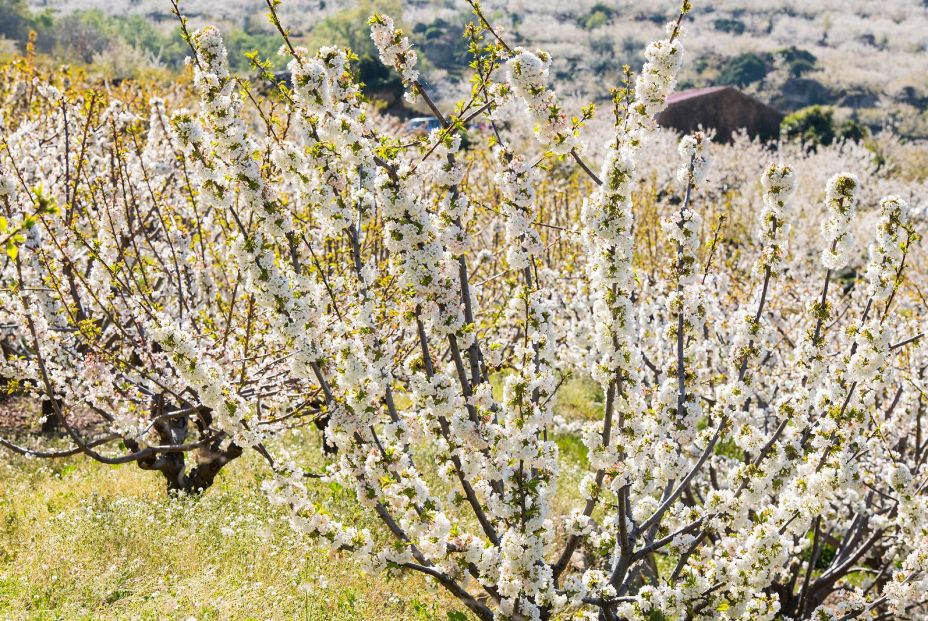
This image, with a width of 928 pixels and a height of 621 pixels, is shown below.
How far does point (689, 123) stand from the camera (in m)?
30.6

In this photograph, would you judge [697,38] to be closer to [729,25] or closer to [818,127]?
[729,25]

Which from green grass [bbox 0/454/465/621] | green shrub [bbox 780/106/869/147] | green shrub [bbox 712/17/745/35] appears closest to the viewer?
green grass [bbox 0/454/465/621]

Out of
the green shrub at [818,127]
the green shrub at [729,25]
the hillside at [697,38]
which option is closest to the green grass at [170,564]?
the green shrub at [818,127]

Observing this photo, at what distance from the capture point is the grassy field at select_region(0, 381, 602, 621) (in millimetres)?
4938

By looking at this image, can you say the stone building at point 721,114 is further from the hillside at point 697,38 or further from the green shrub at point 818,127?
the hillside at point 697,38

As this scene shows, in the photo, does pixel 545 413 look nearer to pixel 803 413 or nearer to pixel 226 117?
pixel 803 413

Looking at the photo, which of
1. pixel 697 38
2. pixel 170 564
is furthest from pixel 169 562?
pixel 697 38

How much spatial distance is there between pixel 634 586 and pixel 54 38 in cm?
4762

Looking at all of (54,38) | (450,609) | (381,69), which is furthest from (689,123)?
(54,38)

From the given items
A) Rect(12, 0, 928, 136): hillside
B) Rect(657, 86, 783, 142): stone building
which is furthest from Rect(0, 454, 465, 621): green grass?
Rect(12, 0, 928, 136): hillside

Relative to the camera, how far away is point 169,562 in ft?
18.2

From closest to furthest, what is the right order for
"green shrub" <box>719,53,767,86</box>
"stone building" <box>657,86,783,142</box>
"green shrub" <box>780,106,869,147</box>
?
"green shrub" <box>780,106,869,147</box> < "stone building" <box>657,86,783,142</box> < "green shrub" <box>719,53,767,86</box>

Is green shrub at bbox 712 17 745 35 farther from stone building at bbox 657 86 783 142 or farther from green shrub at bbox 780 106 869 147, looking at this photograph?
green shrub at bbox 780 106 869 147

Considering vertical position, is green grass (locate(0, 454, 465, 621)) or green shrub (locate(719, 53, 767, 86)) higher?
green grass (locate(0, 454, 465, 621))
